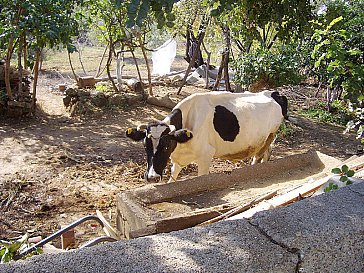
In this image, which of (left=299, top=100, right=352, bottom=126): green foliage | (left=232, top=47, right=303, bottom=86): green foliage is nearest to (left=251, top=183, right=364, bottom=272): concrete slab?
(left=232, top=47, right=303, bottom=86): green foliage

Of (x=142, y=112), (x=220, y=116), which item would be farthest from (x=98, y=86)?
(x=220, y=116)

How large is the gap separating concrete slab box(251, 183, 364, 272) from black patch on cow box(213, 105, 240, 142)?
14.4 ft

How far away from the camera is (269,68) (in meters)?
10.1

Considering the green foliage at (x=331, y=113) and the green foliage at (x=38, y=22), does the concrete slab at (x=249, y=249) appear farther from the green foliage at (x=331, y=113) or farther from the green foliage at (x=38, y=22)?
the green foliage at (x=331, y=113)

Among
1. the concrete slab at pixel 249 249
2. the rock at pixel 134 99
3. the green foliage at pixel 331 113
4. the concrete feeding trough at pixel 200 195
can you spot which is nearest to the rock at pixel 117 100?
the rock at pixel 134 99

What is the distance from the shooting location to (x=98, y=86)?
13914 millimetres

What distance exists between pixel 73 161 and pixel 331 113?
8.28m

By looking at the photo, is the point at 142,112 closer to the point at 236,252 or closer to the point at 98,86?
the point at 98,86

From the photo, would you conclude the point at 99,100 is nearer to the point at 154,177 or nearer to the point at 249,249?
the point at 154,177

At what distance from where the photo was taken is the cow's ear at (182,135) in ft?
18.3

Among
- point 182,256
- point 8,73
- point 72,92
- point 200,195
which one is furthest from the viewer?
point 72,92

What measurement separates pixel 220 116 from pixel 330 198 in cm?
432

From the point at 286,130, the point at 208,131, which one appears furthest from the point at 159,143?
the point at 286,130

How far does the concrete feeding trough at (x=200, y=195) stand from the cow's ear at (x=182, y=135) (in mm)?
669
